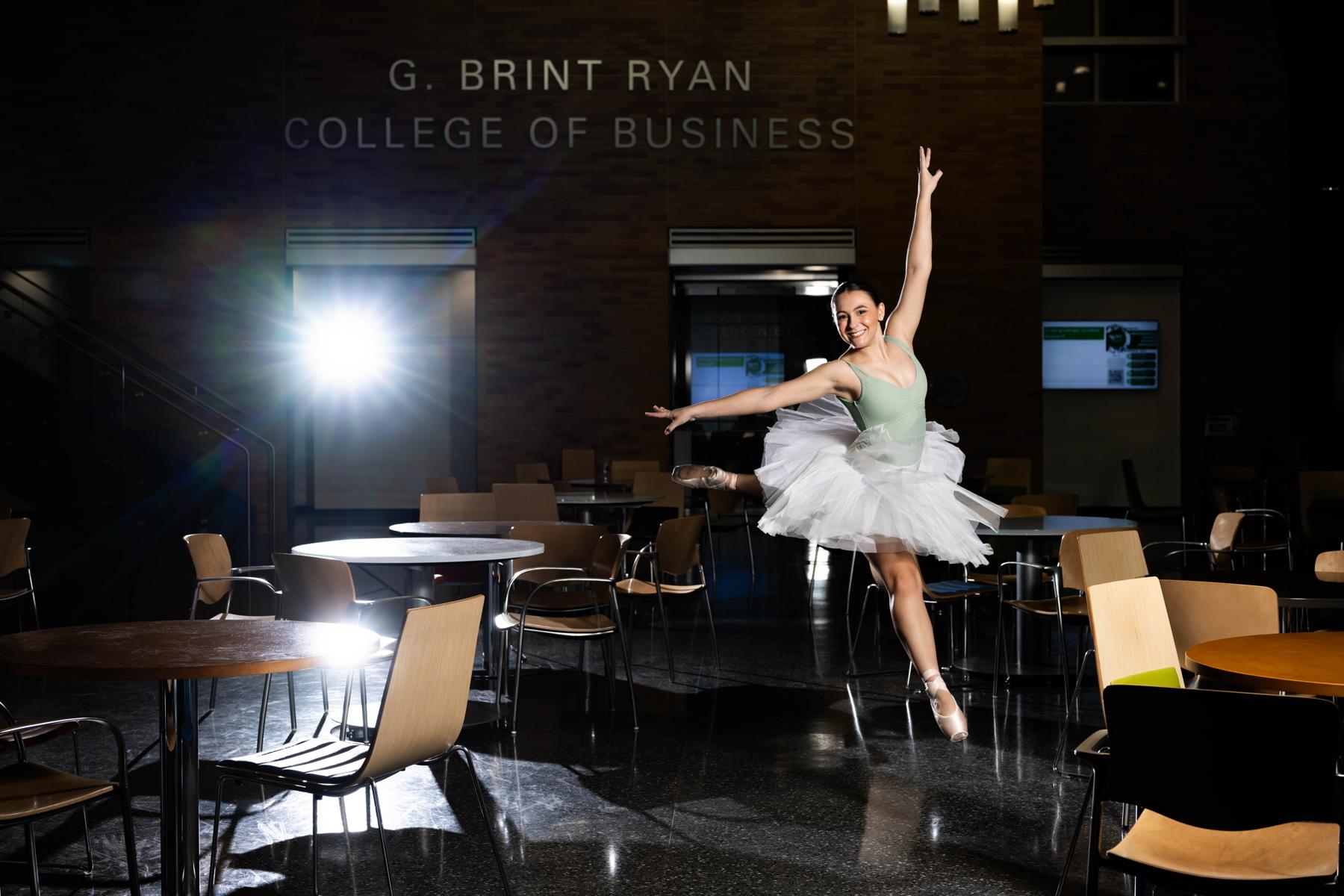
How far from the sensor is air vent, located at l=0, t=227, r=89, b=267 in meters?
12.1

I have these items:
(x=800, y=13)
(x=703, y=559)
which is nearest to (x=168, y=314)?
(x=703, y=559)

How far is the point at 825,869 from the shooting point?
10.5ft

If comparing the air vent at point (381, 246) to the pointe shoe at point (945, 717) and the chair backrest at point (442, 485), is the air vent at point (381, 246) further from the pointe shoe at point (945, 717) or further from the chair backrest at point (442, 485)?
the pointe shoe at point (945, 717)

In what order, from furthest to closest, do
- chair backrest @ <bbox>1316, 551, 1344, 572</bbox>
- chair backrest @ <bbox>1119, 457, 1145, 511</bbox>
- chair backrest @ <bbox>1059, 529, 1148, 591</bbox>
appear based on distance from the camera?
chair backrest @ <bbox>1119, 457, 1145, 511</bbox>
chair backrest @ <bbox>1059, 529, 1148, 591</bbox>
chair backrest @ <bbox>1316, 551, 1344, 572</bbox>

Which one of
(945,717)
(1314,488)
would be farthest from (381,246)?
(945,717)

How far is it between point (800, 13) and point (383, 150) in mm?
4635

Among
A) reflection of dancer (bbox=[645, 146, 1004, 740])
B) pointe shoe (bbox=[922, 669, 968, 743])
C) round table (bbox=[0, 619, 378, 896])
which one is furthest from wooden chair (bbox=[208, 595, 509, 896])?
pointe shoe (bbox=[922, 669, 968, 743])

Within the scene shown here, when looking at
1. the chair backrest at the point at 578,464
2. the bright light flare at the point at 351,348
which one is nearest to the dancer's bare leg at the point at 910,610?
the chair backrest at the point at 578,464

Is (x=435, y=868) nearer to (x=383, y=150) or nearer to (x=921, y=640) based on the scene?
(x=921, y=640)

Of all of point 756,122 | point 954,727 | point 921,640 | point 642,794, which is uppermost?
point 756,122

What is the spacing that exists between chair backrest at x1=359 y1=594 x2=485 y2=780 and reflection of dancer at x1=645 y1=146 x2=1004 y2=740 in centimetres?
123

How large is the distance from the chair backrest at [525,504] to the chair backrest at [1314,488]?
5437 mm

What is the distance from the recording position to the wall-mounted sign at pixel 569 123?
12.0 metres

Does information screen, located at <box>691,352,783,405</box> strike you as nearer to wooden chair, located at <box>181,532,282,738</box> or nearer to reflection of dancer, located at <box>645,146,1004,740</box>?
wooden chair, located at <box>181,532,282,738</box>
